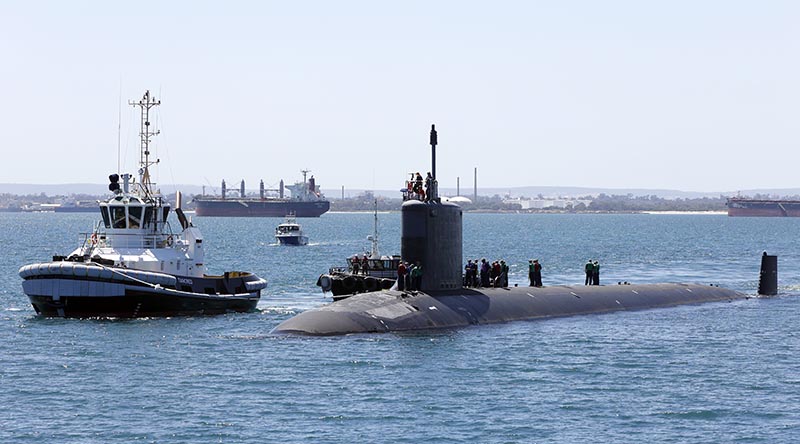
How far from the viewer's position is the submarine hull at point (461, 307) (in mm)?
43312

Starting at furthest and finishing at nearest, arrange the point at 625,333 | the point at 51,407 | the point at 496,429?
the point at 625,333
the point at 51,407
the point at 496,429

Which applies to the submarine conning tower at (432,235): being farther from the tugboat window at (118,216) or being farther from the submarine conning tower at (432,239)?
the tugboat window at (118,216)

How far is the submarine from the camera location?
4350 centimetres

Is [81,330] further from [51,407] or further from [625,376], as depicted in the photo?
[625,376]

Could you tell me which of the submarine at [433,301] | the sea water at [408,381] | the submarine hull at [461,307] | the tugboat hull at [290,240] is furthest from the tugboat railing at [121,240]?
the tugboat hull at [290,240]

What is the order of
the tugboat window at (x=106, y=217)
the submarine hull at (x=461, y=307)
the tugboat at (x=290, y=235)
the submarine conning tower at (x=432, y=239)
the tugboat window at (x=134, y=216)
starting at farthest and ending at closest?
1. the tugboat at (x=290, y=235)
2. the tugboat window at (x=106, y=217)
3. the tugboat window at (x=134, y=216)
4. the submarine conning tower at (x=432, y=239)
5. the submarine hull at (x=461, y=307)

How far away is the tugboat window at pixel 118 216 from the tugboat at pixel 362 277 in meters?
10.7

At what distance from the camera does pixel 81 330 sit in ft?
156

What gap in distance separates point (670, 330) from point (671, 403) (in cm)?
1664

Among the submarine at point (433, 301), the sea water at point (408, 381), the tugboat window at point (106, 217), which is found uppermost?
the tugboat window at point (106, 217)

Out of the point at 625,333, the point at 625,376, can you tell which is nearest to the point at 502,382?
the point at 625,376

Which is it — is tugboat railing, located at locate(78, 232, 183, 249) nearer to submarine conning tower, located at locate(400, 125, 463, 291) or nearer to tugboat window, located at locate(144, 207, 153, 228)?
tugboat window, located at locate(144, 207, 153, 228)

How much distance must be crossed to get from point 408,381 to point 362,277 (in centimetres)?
2263

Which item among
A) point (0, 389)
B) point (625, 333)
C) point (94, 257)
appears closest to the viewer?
point (0, 389)
